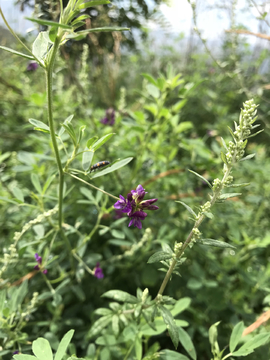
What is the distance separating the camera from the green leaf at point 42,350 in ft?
1.81

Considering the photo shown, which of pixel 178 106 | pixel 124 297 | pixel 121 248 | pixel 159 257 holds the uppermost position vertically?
pixel 178 106

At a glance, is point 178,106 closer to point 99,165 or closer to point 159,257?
point 99,165

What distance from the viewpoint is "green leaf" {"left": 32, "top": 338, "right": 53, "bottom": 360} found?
55 cm

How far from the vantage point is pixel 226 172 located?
0.51 metres

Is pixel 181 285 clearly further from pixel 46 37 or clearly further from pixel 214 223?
pixel 46 37

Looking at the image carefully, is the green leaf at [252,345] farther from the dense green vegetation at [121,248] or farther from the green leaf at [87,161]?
the green leaf at [87,161]

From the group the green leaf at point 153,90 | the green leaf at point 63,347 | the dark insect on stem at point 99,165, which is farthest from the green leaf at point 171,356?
the green leaf at point 153,90

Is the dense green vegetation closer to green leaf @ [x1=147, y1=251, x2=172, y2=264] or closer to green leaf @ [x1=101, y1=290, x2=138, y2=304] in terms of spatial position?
green leaf @ [x1=101, y1=290, x2=138, y2=304]

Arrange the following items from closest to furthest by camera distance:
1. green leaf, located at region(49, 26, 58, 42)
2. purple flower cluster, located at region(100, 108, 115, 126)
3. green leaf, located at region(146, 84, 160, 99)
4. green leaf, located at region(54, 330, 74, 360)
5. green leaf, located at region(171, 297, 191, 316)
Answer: green leaf, located at region(49, 26, 58, 42) < green leaf, located at region(54, 330, 74, 360) < green leaf, located at region(171, 297, 191, 316) < green leaf, located at region(146, 84, 160, 99) < purple flower cluster, located at region(100, 108, 115, 126)

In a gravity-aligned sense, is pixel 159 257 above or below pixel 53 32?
below

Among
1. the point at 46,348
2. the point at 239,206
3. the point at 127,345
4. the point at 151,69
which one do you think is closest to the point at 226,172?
the point at 46,348

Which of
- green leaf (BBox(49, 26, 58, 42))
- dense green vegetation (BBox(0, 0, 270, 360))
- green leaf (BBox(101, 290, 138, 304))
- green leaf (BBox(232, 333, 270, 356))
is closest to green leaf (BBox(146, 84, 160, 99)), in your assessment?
dense green vegetation (BBox(0, 0, 270, 360))

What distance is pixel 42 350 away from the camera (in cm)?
57

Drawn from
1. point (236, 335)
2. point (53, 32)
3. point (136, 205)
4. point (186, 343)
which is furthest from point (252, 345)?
point (53, 32)
